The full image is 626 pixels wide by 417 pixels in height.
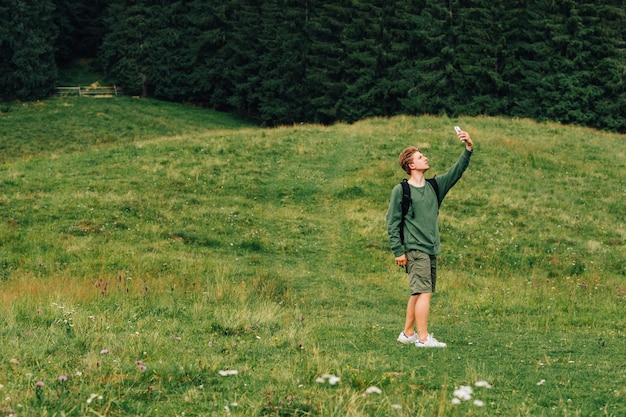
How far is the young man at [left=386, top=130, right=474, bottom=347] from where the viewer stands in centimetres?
798

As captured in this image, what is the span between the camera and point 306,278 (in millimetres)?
15203

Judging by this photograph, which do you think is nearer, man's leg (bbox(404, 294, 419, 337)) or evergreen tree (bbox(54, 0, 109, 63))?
man's leg (bbox(404, 294, 419, 337))

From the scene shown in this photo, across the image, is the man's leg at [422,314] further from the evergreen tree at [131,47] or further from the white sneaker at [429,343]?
the evergreen tree at [131,47]

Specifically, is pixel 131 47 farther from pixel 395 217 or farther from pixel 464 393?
pixel 464 393

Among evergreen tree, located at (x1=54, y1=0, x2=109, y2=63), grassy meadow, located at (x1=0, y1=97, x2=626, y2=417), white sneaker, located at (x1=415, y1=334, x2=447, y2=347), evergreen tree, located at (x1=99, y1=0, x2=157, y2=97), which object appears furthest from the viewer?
evergreen tree, located at (x1=54, y1=0, x2=109, y2=63)

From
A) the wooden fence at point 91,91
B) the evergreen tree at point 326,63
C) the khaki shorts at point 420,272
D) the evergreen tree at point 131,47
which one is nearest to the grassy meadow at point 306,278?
the khaki shorts at point 420,272

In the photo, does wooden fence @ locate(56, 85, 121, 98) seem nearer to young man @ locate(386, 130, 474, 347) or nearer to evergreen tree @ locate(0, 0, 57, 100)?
evergreen tree @ locate(0, 0, 57, 100)

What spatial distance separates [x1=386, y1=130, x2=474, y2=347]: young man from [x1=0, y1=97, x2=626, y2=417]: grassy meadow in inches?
21.2

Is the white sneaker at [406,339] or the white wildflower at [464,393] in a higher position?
the white wildflower at [464,393]

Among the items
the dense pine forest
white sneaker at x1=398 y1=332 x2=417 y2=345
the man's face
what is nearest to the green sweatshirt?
the man's face

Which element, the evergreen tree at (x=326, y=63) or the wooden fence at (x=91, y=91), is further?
the wooden fence at (x=91, y=91)

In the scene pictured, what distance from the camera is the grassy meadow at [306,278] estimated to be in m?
5.58

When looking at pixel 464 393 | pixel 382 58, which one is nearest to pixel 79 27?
pixel 382 58

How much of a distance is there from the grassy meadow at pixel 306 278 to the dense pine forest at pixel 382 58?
750 inches
